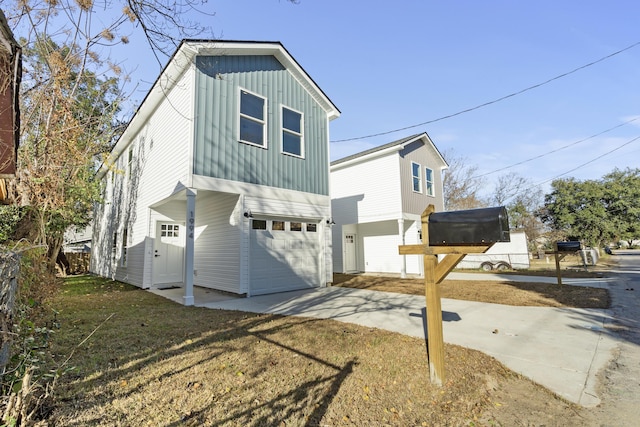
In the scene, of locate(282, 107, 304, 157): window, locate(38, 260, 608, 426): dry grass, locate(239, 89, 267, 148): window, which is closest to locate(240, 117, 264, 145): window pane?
locate(239, 89, 267, 148): window

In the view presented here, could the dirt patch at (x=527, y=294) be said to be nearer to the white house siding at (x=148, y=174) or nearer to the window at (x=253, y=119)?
the window at (x=253, y=119)

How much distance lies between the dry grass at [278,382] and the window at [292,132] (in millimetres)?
6128

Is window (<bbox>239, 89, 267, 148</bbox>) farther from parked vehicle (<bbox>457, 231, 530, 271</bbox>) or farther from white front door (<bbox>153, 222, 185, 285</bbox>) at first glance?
parked vehicle (<bbox>457, 231, 530, 271</bbox>)

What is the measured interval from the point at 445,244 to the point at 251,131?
6865mm

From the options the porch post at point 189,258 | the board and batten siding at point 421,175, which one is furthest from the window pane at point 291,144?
the board and batten siding at point 421,175

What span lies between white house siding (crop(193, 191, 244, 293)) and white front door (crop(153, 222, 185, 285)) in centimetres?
92

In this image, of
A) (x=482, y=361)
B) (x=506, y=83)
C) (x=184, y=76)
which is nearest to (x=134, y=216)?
(x=184, y=76)

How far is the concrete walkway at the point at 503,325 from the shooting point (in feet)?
10.8

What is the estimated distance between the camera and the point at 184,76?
7.85 m

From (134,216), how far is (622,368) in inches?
518

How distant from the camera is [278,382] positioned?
9.52 ft

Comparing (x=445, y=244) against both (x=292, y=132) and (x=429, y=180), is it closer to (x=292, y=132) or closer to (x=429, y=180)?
(x=292, y=132)

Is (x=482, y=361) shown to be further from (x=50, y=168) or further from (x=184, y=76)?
(x=50, y=168)

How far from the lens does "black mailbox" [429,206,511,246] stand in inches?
107
